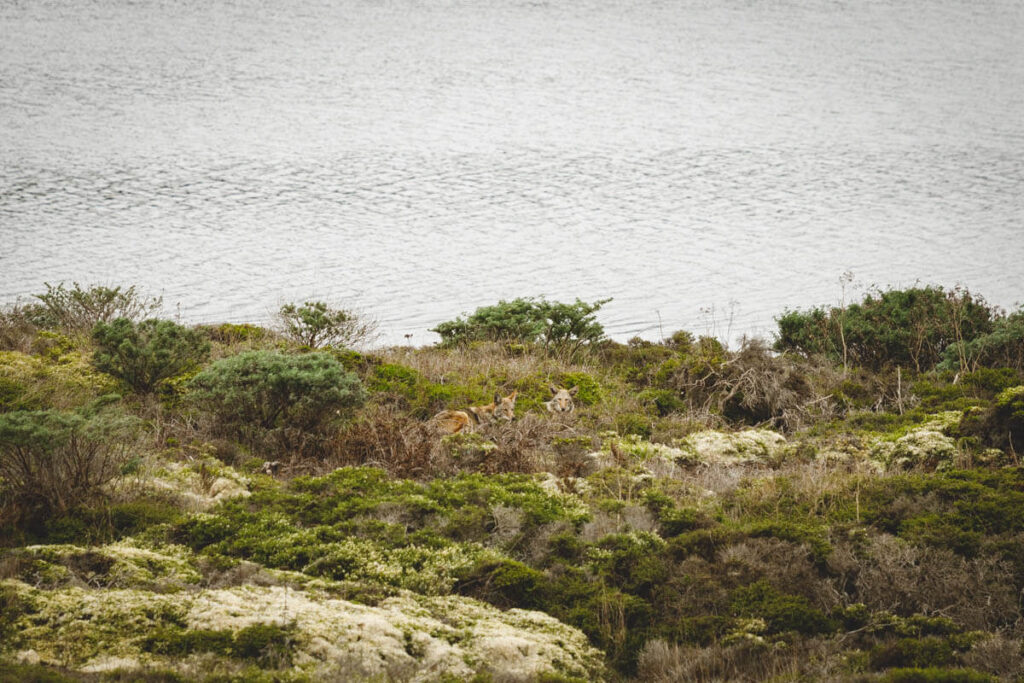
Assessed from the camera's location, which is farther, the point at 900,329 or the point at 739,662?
the point at 900,329

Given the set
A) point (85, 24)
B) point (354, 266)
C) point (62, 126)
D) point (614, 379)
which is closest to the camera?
point (614, 379)

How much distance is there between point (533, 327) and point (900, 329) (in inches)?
223

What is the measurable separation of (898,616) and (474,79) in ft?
250

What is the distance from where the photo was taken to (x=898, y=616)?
5.22 metres

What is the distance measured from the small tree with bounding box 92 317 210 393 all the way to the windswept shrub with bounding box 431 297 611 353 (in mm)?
5703

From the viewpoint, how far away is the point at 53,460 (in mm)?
6164

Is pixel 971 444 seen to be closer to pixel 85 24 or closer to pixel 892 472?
pixel 892 472

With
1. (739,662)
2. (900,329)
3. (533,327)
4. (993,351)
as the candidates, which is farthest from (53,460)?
(900,329)

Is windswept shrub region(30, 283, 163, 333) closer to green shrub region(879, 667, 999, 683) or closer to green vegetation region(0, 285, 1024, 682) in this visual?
green vegetation region(0, 285, 1024, 682)

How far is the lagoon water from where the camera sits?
26422 mm

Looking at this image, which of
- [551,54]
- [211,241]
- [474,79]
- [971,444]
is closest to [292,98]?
[474,79]

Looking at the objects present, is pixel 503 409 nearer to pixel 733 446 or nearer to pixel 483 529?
pixel 733 446

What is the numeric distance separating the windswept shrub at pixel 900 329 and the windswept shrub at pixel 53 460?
10150 mm

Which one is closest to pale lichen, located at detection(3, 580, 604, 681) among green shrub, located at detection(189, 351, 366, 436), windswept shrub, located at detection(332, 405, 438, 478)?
windswept shrub, located at detection(332, 405, 438, 478)
